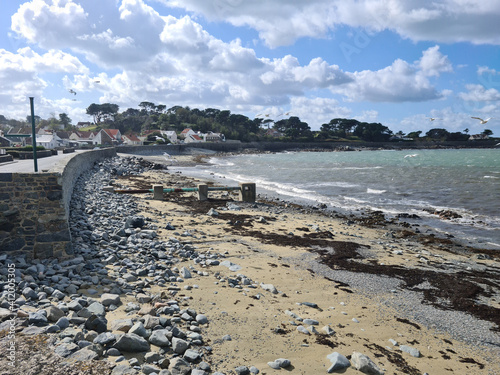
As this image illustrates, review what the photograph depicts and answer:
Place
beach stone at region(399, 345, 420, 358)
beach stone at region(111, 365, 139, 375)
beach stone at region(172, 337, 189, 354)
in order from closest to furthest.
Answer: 1. beach stone at region(111, 365, 139, 375)
2. beach stone at region(172, 337, 189, 354)
3. beach stone at region(399, 345, 420, 358)

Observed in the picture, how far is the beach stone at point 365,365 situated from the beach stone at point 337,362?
12 centimetres

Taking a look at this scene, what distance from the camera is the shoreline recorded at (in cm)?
532

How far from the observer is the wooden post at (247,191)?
62.0 feet

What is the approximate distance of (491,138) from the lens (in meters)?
151

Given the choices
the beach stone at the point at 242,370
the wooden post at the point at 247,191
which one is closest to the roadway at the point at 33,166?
the beach stone at the point at 242,370

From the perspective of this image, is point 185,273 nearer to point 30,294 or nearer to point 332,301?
point 30,294

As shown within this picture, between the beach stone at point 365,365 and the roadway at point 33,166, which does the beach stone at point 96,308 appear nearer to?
the beach stone at point 365,365

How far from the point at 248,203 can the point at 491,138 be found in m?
171

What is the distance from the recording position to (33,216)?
7.89 metres

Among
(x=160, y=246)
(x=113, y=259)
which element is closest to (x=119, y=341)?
(x=113, y=259)

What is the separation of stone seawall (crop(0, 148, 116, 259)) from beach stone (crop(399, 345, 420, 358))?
23.2 feet

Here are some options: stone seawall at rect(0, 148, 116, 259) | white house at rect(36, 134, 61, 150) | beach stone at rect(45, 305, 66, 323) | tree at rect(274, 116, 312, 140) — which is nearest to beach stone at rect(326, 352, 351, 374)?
beach stone at rect(45, 305, 66, 323)

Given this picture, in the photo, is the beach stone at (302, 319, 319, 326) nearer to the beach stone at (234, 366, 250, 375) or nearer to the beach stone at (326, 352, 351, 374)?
the beach stone at (326, 352, 351, 374)

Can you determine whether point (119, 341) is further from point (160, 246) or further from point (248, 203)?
point (248, 203)
